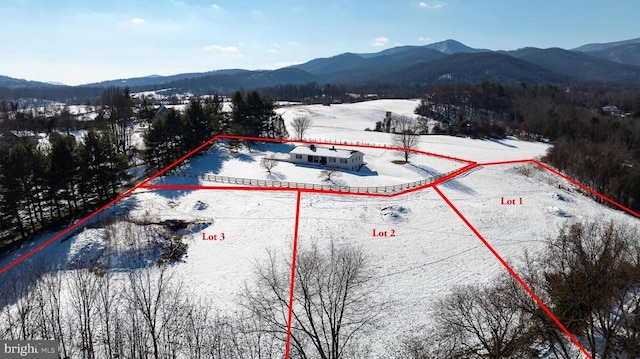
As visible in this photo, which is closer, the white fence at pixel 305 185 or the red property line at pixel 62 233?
the red property line at pixel 62 233

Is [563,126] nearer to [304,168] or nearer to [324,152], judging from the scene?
[324,152]

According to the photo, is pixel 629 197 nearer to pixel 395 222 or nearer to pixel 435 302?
pixel 395 222

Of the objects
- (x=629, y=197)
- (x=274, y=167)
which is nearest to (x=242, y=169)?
(x=274, y=167)

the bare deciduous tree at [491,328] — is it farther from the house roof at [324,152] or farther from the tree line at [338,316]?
the house roof at [324,152]

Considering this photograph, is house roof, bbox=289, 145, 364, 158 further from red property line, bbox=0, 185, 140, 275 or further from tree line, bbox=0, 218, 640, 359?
tree line, bbox=0, 218, 640, 359

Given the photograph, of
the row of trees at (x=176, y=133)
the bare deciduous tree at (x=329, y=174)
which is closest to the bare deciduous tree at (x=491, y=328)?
the bare deciduous tree at (x=329, y=174)

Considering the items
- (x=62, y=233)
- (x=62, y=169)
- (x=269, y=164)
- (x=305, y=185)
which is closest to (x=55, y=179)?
(x=62, y=169)
